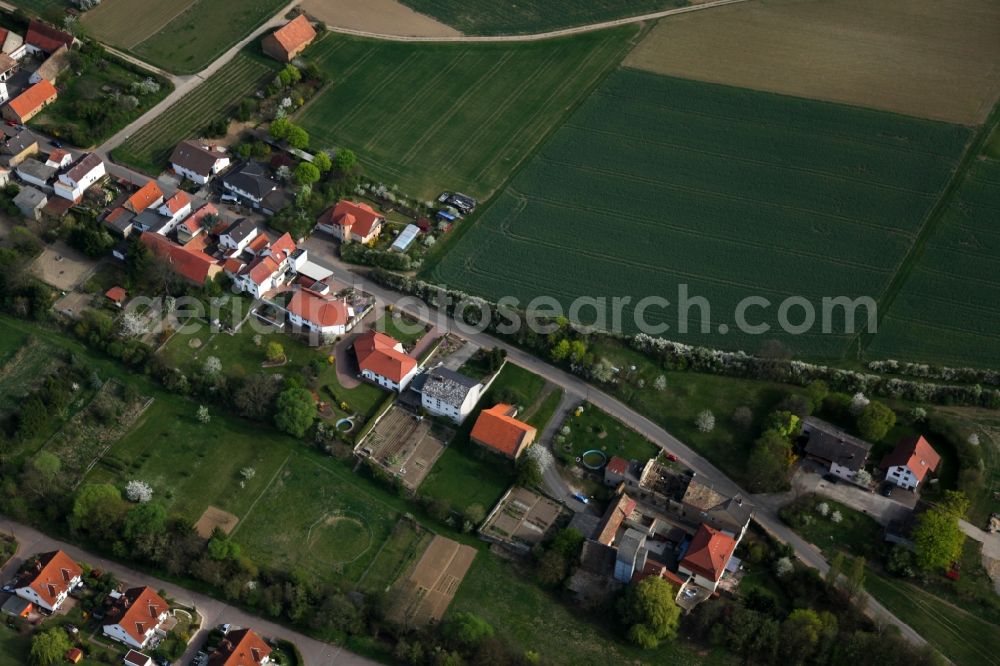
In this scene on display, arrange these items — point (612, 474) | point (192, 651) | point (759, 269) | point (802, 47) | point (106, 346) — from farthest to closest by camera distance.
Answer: point (802, 47)
point (759, 269)
point (106, 346)
point (612, 474)
point (192, 651)

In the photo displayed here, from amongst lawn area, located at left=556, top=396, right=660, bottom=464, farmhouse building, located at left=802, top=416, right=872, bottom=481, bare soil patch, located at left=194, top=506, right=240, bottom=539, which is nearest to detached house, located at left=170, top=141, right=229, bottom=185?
bare soil patch, located at left=194, top=506, right=240, bottom=539

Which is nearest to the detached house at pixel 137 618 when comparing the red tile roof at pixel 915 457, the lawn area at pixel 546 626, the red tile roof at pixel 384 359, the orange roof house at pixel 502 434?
the lawn area at pixel 546 626

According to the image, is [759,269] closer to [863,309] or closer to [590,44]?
[863,309]

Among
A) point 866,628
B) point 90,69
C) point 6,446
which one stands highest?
point 90,69

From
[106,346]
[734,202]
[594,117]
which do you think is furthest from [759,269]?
[106,346]

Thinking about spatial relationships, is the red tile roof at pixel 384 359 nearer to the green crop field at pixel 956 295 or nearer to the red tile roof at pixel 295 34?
the green crop field at pixel 956 295
